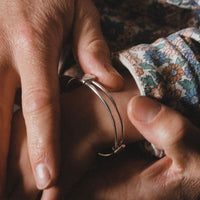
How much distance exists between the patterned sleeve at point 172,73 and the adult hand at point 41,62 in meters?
0.06

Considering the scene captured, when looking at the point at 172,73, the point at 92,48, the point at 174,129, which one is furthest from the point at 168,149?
the point at 92,48

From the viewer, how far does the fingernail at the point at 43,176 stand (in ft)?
1.54

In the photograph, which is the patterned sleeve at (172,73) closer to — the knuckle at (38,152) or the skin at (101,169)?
the skin at (101,169)

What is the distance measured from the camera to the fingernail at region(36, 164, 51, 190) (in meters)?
0.47

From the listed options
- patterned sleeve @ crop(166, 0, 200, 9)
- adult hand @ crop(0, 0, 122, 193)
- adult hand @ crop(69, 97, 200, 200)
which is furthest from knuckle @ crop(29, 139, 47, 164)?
patterned sleeve @ crop(166, 0, 200, 9)

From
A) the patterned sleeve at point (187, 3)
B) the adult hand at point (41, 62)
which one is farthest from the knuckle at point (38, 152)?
the patterned sleeve at point (187, 3)

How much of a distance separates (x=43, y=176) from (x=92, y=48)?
0.32 meters

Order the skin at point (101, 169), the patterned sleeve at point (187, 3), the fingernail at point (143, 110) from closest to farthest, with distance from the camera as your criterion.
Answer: the fingernail at point (143, 110), the skin at point (101, 169), the patterned sleeve at point (187, 3)

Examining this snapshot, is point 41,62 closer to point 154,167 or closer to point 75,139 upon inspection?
point 75,139

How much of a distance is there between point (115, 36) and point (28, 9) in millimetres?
280

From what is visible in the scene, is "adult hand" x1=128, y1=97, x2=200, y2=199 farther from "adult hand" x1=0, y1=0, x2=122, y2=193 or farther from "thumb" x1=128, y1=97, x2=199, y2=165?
"adult hand" x1=0, y1=0, x2=122, y2=193

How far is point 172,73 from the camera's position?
1.80 ft

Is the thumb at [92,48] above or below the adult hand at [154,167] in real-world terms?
above

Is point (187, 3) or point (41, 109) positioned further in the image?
point (187, 3)
